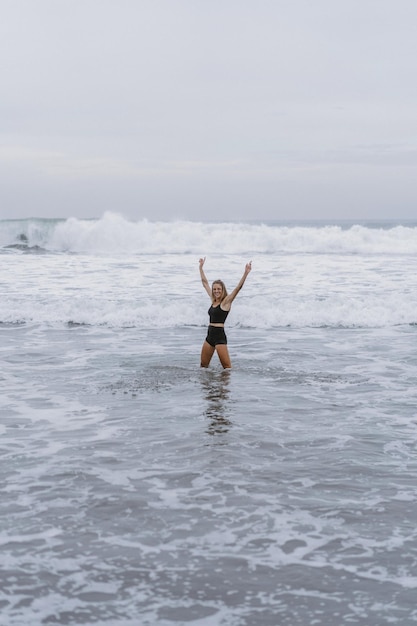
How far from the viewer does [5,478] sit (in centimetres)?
713

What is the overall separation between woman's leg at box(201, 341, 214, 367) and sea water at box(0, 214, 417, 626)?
273 millimetres

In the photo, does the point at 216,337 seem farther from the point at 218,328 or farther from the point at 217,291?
the point at 217,291

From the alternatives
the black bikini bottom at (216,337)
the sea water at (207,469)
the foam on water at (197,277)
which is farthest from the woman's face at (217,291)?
the foam on water at (197,277)

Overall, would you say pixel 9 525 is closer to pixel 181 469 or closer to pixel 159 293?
pixel 181 469

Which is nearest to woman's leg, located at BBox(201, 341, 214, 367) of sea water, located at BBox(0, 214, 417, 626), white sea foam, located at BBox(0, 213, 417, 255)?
sea water, located at BBox(0, 214, 417, 626)

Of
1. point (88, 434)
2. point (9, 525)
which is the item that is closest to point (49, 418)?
point (88, 434)

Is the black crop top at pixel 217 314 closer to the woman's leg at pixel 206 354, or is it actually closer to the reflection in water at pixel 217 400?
the woman's leg at pixel 206 354

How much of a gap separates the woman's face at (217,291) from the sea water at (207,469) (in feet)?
4.32

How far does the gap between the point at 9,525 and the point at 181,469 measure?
6.51 ft

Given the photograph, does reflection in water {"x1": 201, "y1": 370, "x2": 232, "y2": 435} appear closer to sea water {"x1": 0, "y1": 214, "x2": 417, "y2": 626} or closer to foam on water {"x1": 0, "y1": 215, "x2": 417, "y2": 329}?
sea water {"x1": 0, "y1": 214, "x2": 417, "y2": 626}

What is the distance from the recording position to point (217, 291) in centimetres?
1304

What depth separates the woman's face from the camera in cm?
1300

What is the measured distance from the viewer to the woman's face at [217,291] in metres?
13.0

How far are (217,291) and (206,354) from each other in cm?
117
